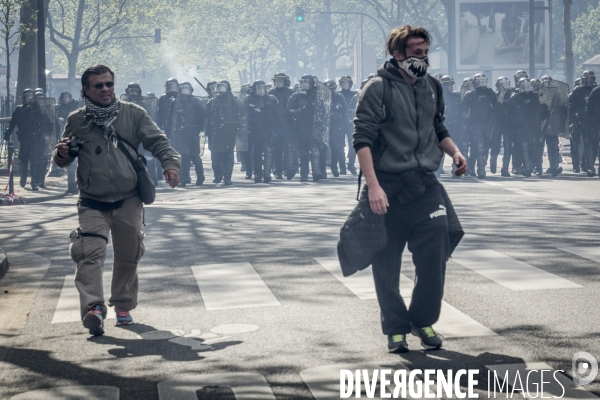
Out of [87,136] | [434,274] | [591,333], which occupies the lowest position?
[591,333]

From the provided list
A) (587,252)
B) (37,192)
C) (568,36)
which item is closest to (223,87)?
(37,192)

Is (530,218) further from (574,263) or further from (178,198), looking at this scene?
(178,198)

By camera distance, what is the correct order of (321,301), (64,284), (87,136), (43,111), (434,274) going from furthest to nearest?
(43,111) < (64,284) < (321,301) < (87,136) < (434,274)

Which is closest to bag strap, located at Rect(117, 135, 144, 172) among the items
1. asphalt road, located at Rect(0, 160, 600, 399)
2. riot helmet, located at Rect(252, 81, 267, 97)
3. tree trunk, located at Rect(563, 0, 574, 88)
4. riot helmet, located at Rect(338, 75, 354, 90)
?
asphalt road, located at Rect(0, 160, 600, 399)

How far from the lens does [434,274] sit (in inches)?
244

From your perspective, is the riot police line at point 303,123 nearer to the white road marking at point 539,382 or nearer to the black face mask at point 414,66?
the black face mask at point 414,66

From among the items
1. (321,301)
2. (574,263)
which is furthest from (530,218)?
(321,301)

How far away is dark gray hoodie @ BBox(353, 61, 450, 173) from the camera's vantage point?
6188 mm

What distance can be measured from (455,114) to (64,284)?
15420 mm

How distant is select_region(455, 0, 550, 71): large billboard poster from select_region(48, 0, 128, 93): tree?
15.7 metres

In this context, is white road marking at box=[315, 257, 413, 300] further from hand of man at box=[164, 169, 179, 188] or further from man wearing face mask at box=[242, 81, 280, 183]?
man wearing face mask at box=[242, 81, 280, 183]

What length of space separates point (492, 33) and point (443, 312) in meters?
43.1

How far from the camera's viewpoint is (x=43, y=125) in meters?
22.3

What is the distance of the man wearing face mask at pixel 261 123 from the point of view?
75.6 ft
